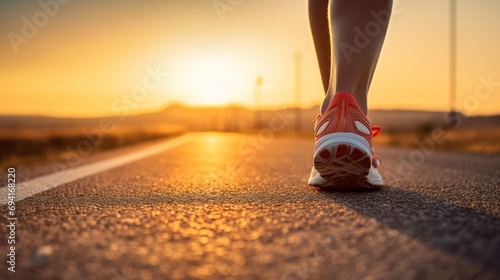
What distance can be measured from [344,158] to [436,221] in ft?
2.03

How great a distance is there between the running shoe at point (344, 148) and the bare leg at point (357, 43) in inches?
5.3

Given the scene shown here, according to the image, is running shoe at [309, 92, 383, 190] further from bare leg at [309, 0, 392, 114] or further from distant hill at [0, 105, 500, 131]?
distant hill at [0, 105, 500, 131]

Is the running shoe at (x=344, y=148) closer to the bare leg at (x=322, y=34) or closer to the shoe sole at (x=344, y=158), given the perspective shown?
the shoe sole at (x=344, y=158)

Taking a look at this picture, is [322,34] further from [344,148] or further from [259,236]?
[259,236]

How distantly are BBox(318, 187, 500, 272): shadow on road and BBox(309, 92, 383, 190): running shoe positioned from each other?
0.26ft

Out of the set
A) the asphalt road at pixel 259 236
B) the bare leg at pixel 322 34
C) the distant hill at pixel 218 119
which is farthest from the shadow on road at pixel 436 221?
the distant hill at pixel 218 119

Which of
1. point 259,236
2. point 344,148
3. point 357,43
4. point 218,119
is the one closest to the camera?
point 259,236

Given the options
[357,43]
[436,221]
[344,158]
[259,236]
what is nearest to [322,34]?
[357,43]

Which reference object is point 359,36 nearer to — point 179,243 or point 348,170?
point 348,170

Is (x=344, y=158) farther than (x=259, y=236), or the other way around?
(x=344, y=158)

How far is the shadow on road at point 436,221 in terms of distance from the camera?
0.95 meters

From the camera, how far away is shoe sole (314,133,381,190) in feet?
5.93

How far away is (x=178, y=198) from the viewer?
1.82m

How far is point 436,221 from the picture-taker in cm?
124
